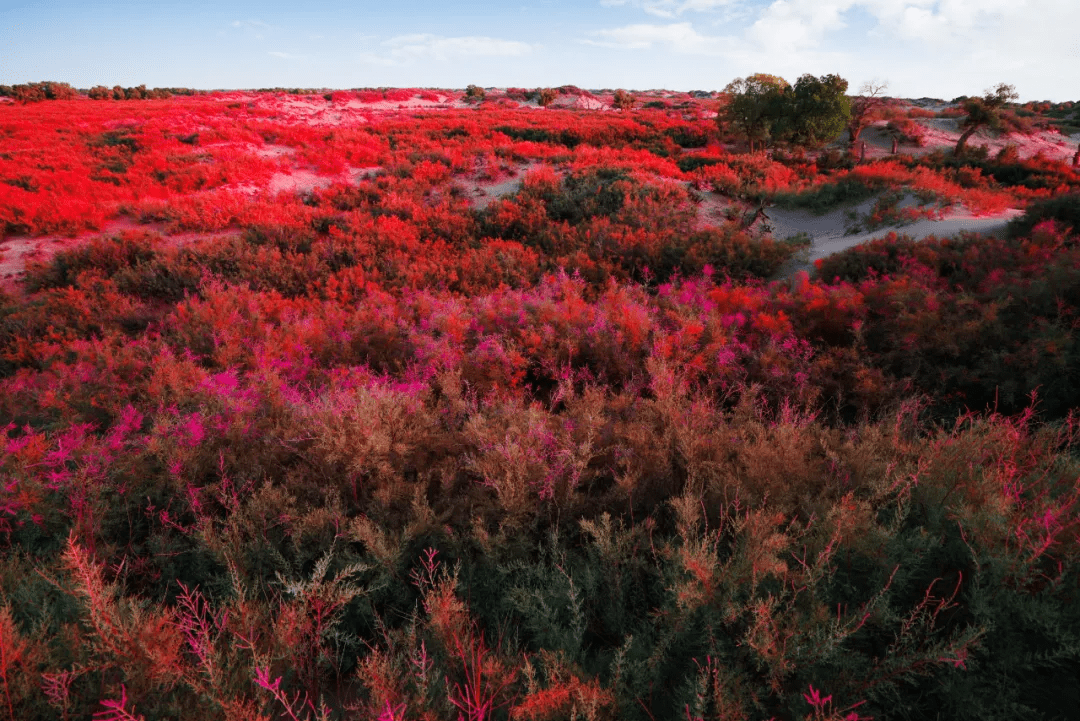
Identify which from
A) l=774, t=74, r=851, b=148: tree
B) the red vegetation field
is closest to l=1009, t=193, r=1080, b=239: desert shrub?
the red vegetation field

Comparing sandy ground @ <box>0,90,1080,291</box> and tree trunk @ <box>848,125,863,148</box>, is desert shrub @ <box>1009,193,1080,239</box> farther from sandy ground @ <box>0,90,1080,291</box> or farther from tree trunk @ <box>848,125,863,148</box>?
tree trunk @ <box>848,125,863,148</box>

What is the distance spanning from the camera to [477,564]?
326 cm

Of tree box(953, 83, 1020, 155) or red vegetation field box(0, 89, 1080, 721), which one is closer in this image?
red vegetation field box(0, 89, 1080, 721)

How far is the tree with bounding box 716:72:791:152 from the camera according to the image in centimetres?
2305

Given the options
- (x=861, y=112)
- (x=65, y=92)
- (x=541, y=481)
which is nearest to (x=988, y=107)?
(x=861, y=112)

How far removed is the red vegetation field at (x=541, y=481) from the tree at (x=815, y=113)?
15.5 m

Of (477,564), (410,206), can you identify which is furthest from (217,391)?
(410,206)

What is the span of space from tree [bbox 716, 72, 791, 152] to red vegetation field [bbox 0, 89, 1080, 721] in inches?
643

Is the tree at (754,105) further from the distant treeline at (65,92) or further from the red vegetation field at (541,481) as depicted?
the distant treeline at (65,92)

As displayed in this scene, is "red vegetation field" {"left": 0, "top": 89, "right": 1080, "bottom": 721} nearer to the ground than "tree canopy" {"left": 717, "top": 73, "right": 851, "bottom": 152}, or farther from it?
nearer to the ground

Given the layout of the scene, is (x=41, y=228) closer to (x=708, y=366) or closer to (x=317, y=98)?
(x=708, y=366)

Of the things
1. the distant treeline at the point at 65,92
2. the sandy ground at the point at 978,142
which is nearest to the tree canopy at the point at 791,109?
the sandy ground at the point at 978,142

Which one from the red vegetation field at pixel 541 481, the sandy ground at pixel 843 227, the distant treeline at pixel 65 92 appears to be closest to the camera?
the red vegetation field at pixel 541 481

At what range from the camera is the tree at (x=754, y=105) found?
23.0 meters
